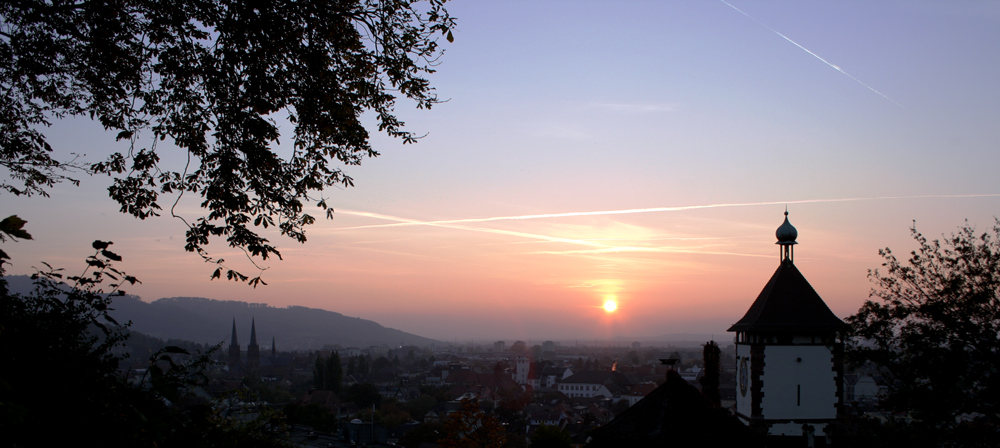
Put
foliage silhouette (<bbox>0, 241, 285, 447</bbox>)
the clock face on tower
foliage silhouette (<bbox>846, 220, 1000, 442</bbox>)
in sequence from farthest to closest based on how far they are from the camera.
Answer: the clock face on tower
foliage silhouette (<bbox>846, 220, 1000, 442</bbox>)
foliage silhouette (<bbox>0, 241, 285, 447</bbox>)

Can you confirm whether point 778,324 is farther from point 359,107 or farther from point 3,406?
point 3,406

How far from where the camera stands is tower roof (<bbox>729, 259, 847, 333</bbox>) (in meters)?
18.1

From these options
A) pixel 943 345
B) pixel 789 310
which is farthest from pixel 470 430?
pixel 943 345

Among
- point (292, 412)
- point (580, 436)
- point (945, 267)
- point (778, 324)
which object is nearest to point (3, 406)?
point (945, 267)

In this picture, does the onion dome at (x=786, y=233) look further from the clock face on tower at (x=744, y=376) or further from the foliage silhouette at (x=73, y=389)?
the foliage silhouette at (x=73, y=389)

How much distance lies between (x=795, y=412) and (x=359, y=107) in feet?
48.2

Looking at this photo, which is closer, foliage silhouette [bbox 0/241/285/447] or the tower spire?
foliage silhouette [bbox 0/241/285/447]

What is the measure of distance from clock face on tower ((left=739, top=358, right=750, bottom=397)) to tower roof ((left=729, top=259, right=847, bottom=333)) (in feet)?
3.37

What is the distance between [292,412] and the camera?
56.7 m

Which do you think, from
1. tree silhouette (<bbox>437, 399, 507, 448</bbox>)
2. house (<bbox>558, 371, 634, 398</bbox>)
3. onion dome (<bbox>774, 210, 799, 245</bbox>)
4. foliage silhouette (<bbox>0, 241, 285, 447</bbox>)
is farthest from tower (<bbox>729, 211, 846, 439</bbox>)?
house (<bbox>558, 371, 634, 398</bbox>)

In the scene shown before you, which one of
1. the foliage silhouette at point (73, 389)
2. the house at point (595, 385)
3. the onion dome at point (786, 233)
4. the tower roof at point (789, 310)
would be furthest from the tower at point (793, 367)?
the house at point (595, 385)

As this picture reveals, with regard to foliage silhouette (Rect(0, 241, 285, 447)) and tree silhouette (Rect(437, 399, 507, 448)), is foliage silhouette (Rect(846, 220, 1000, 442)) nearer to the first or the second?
foliage silhouette (Rect(0, 241, 285, 447))

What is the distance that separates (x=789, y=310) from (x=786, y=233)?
108 inches

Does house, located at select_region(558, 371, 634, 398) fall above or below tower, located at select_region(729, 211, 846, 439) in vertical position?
below
